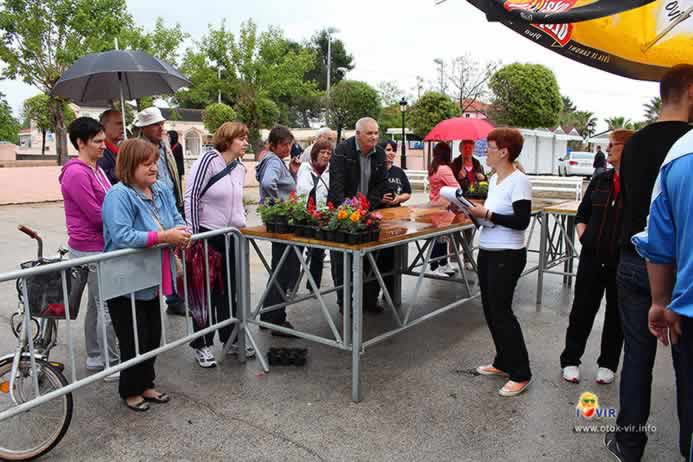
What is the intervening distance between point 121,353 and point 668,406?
3.42 metres

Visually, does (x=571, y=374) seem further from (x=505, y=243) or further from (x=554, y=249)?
(x=554, y=249)

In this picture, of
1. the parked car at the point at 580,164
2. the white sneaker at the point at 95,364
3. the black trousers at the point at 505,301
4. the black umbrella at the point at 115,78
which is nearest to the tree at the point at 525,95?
the parked car at the point at 580,164

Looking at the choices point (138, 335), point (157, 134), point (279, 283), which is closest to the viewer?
point (138, 335)

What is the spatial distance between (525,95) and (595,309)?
25.3 m

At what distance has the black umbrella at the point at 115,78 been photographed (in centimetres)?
486

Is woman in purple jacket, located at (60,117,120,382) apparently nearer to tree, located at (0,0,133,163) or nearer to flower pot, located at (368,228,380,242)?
flower pot, located at (368,228,380,242)

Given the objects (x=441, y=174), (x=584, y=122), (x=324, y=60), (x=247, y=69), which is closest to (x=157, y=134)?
(x=441, y=174)

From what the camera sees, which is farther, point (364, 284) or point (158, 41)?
point (158, 41)

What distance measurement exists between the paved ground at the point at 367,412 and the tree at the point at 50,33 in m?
16.4

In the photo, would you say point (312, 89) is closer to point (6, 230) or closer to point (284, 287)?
point (6, 230)

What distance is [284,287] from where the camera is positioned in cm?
489

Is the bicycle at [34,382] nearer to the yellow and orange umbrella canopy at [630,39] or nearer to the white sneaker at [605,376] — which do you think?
the yellow and orange umbrella canopy at [630,39]

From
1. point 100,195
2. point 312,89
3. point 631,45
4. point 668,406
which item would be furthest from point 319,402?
point 312,89

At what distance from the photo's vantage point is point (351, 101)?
3105 cm
